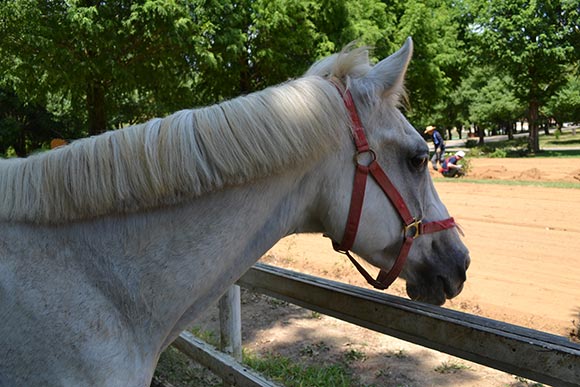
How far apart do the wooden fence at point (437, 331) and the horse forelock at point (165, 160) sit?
0.91 meters

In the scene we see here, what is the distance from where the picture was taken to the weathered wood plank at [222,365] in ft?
8.89

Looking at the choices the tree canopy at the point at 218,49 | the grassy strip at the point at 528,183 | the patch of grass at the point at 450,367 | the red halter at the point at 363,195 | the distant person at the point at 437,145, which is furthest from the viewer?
the distant person at the point at 437,145

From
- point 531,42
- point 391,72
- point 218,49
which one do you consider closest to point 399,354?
point 391,72

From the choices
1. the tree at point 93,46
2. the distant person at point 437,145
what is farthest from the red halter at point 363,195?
the distant person at point 437,145

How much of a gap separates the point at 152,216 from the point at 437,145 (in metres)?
20.9

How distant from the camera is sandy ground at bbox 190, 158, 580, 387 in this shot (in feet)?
14.0

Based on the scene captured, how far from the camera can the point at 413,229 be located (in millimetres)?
1808

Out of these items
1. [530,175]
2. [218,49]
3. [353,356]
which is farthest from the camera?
[530,175]

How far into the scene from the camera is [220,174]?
4.91 ft

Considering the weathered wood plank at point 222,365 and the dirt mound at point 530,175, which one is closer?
the weathered wood plank at point 222,365

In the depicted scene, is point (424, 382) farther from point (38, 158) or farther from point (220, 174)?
point (38, 158)

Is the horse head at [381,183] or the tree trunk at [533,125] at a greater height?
the horse head at [381,183]

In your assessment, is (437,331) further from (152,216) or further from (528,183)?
(528,183)

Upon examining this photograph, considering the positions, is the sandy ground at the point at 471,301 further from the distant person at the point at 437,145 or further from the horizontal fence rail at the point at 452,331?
the distant person at the point at 437,145
